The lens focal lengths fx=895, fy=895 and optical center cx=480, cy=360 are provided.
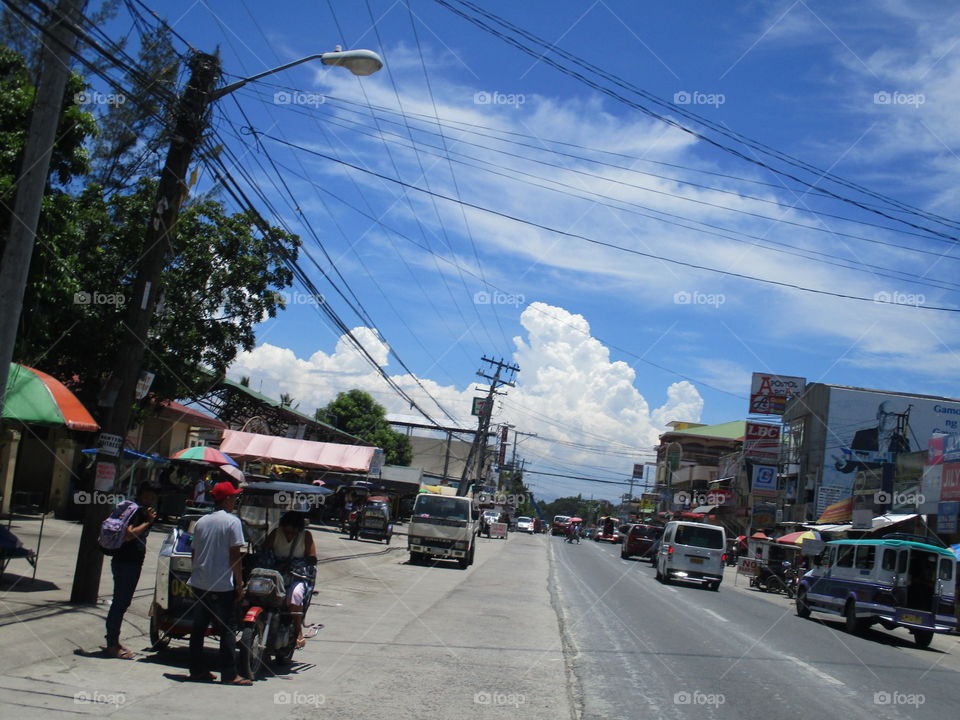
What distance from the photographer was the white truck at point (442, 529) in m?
26.6

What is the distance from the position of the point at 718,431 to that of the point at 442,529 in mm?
82483

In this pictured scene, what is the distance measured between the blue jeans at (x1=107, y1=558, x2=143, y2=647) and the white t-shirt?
94 centimetres

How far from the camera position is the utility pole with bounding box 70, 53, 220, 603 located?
11055 mm

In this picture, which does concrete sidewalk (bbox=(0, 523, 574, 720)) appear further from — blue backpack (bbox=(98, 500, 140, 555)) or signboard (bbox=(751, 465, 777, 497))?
signboard (bbox=(751, 465, 777, 497))

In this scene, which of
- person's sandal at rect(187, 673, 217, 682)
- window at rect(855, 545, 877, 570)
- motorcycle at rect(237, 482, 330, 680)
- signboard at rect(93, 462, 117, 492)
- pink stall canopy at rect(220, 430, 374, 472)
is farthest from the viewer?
pink stall canopy at rect(220, 430, 374, 472)

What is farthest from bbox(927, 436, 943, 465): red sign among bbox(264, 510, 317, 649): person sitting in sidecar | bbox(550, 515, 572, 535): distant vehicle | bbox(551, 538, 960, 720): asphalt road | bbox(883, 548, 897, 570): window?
bbox(550, 515, 572, 535): distant vehicle

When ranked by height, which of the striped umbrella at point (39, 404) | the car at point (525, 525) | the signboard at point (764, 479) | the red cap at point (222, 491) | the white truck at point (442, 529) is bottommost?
the car at point (525, 525)

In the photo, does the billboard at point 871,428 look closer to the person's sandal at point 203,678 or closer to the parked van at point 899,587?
the parked van at point 899,587

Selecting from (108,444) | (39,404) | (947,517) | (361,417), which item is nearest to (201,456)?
(39,404)

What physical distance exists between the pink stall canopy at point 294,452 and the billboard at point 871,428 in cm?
2366

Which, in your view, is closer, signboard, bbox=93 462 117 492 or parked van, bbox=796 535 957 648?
signboard, bbox=93 462 117 492

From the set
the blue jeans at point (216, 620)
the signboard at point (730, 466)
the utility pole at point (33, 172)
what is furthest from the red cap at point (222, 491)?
the signboard at point (730, 466)

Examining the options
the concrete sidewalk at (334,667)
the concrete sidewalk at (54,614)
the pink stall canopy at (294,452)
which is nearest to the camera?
the concrete sidewalk at (334,667)

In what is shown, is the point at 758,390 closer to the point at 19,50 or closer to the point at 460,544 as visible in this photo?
the point at 460,544
